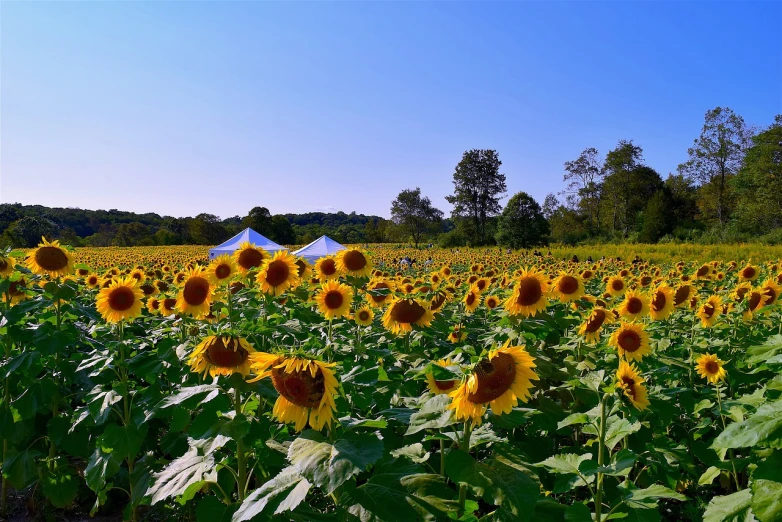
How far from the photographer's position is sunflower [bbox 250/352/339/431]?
1.63 m

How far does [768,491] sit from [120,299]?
3750mm

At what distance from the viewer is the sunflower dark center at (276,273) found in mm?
3777

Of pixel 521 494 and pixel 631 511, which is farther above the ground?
pixel 521 494

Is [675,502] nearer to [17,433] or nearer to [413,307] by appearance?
[413,307]

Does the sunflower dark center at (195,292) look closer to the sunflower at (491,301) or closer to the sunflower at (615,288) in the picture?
the sunflower at (491,301)

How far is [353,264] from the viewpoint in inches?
178

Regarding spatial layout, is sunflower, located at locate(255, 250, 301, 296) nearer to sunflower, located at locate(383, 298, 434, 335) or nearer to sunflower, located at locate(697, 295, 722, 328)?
sunflower, located at locate(383, 298, 434, 335)

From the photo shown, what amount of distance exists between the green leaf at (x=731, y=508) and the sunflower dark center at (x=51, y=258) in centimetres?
413

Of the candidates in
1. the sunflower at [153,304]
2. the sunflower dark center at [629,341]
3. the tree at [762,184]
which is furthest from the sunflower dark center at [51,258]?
the tree at [762,184]

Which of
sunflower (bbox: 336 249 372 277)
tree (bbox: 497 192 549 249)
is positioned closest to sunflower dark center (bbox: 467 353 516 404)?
sunflower (bbox: 336 249 372 277)

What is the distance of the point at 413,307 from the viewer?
3369 mm

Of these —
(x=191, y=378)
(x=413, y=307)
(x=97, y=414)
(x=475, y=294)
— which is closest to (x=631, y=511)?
(x=413, y=307)

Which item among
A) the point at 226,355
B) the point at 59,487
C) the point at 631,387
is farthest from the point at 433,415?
the point at 59,487

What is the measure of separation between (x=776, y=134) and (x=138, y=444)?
163 feet
